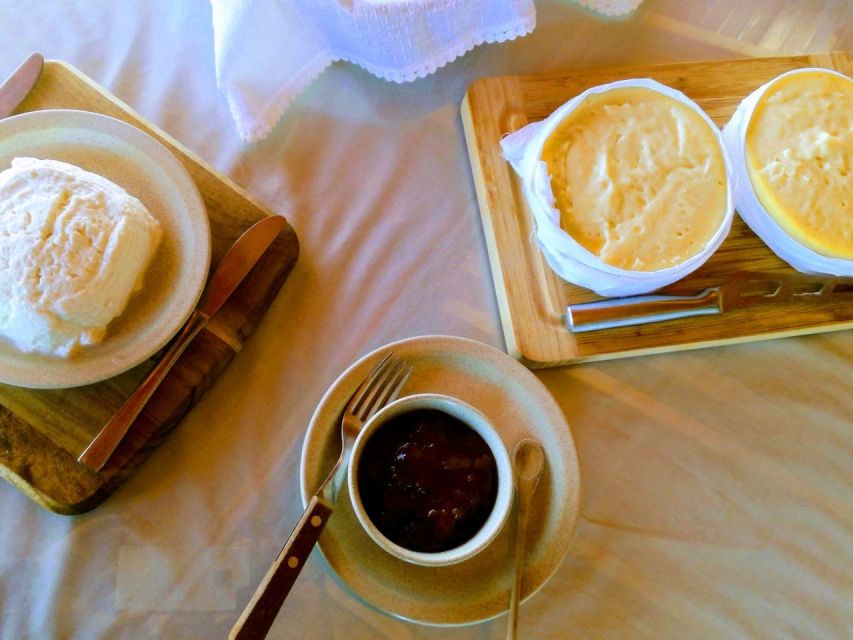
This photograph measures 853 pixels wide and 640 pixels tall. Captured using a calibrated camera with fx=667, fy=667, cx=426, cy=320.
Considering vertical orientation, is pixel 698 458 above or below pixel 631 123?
below

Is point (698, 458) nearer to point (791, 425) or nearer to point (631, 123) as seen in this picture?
point (791, 425)

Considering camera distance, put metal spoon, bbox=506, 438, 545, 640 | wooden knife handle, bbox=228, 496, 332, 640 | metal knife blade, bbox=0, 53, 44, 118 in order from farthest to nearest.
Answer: metal knife blade, bbox=0, 53, 44, 118 → metal spoon, bbox=506, 438, 545, 640 → wooden knife handle, bbox=228, 496, 332, 640

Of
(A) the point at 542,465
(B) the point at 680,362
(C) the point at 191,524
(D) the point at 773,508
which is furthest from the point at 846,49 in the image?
(C) the point at 191,524

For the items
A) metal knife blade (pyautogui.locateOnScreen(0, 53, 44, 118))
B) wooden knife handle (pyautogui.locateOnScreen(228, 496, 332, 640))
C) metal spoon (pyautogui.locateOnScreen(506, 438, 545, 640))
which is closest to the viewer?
wooden knife handle (pyautogui.locateOnScreen(228, 496, 332, 640))

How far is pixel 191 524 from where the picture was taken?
75 cm

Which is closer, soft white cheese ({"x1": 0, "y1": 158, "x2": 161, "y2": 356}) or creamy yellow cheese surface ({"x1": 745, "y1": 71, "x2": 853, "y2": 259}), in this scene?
soft white cheese ({"x1": 0, "y1": 158, "x2": 161, "y2": 356})

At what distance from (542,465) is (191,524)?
1.31ft

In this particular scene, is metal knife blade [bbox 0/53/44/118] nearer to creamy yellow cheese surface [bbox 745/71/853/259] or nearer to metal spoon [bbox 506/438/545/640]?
metal spoon [bbox 506/438/545/640]

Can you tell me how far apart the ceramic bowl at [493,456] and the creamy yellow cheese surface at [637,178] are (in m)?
0.25

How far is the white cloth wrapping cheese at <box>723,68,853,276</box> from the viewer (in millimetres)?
806

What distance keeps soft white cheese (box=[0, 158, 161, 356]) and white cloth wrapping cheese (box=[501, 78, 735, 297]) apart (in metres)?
0.45

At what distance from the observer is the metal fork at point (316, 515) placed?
0.59 metres

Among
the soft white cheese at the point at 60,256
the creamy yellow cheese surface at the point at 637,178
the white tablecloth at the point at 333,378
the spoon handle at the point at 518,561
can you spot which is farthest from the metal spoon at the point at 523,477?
the soft white cheese at the point at 60,256

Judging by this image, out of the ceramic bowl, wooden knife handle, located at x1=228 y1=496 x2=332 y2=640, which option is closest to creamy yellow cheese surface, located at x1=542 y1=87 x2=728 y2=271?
the ceramic bowl
